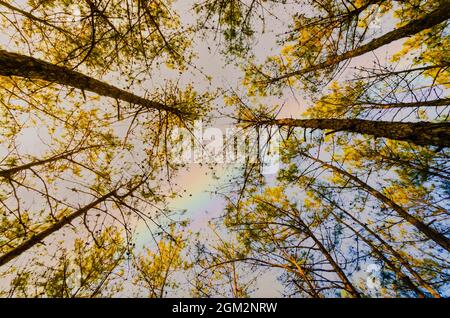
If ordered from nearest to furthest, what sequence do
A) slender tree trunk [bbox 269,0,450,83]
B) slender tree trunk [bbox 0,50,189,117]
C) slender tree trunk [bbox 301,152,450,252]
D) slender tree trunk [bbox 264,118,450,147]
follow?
slender tree trunk [bbox 264,118,450,147], slender tree trunk [bbox 0,50,189,117], slender tree trunk [bbox 269,0,450,83], slender tree trunk [bbox 301,152,450,252]

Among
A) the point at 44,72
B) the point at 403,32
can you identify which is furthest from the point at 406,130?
the point at 44,72

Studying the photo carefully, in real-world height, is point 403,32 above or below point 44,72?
above

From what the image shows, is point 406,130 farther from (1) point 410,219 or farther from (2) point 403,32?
(1) point 410,219

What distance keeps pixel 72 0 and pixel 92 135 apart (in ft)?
10.1

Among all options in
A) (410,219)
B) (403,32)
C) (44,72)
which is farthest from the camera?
(410,219)

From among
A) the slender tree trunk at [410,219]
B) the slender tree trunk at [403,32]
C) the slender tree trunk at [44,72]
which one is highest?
the slender tree trunk at [403,32]

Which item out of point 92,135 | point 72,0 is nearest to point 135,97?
point 92,135

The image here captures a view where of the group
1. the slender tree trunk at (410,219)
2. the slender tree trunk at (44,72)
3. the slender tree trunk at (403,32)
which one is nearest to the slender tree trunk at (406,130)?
the slender tree trunk at (410,219)

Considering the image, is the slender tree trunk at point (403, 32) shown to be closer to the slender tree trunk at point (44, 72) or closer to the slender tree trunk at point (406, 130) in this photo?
the slender tree trunk at point (406, 130)

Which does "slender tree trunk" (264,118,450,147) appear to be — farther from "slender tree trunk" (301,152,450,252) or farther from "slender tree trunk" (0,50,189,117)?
"slender tree trunk" (0,50,189,117)

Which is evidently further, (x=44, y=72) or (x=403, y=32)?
(x=403, y=32)

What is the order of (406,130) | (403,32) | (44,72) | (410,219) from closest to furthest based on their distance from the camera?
(406,130) → (44,72) → (403,32) → (410,219)

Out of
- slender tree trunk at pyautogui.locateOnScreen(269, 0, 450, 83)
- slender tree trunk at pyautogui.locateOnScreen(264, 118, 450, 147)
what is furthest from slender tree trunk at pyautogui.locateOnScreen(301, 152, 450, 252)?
slender tree trunk at pyautogui.locateOnScreen(269, 0, 450, 83)

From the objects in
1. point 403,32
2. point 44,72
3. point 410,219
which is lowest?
point 410,219
